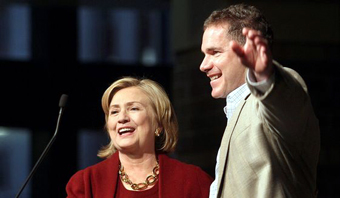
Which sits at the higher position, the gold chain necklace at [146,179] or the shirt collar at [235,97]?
the shirt collar at [235,97]

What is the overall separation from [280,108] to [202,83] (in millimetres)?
3556

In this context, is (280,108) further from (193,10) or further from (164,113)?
(193,10)

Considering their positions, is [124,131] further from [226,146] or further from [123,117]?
[226,146]

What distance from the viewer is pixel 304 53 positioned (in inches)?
235

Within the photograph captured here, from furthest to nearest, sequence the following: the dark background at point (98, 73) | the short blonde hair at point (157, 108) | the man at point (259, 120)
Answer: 1. the dark background at point (98, 73)
2. the short blonde hair at point (157, 108)
3. the man at point (259, 120)

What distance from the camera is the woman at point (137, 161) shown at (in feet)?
11.3

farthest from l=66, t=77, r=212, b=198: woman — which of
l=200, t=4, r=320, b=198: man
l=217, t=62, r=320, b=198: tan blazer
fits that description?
l=217, t=62, r=320, b=198: tan blazer

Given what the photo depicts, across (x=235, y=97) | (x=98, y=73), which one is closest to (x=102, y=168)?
(x=235, y=97)

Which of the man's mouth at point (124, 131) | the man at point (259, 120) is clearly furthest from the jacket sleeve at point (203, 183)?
the man at point (259, 120)

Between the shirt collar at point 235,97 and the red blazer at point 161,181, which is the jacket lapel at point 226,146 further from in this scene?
the red blazer at point 161,181

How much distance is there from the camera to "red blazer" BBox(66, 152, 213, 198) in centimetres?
342

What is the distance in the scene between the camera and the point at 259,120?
243cm

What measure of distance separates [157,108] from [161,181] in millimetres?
323

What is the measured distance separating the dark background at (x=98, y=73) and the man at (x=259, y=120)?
2.88 m
